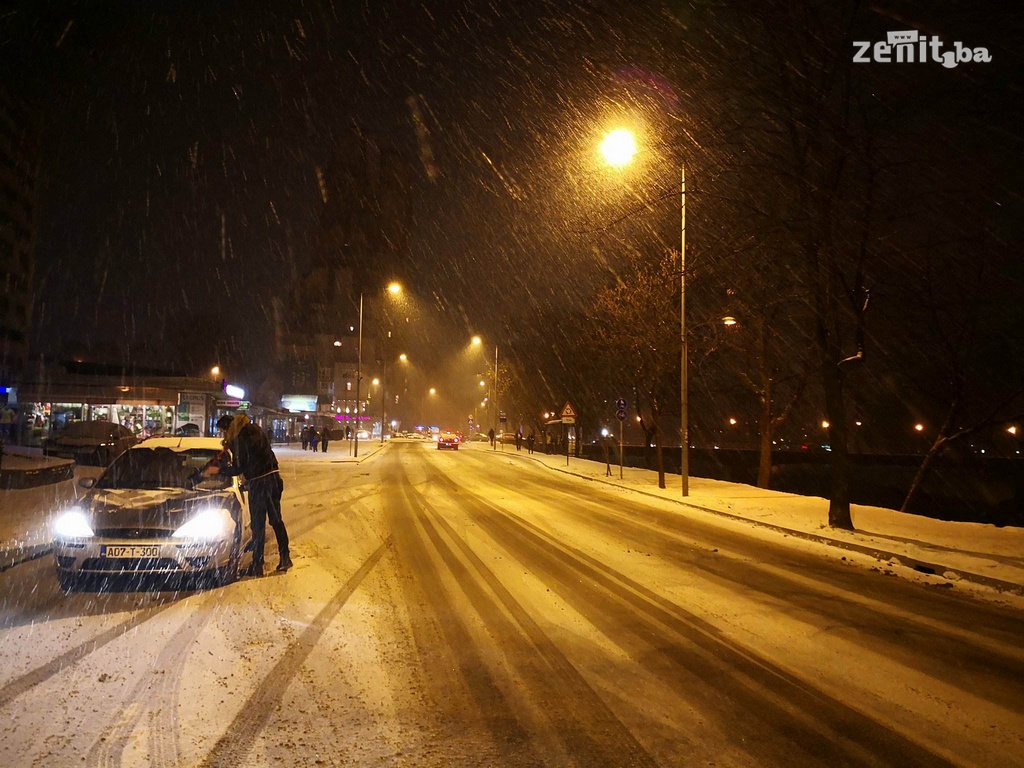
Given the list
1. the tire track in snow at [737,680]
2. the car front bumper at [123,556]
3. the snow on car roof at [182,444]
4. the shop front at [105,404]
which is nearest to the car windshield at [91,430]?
the shop front at [105,404]

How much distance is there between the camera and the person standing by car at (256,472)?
7.55 meters

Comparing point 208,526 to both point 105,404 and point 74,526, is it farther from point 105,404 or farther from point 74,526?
point 105,404

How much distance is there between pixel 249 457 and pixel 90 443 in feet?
73.0

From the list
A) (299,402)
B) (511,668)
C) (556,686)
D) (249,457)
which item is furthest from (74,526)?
(299,402)

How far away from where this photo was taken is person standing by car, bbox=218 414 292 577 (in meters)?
7.55

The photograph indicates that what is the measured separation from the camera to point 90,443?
25531 millimetres

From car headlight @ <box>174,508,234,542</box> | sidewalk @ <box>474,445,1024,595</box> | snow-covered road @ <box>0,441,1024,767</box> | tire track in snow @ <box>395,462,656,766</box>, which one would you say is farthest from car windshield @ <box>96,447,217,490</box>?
sidewalk @ <box>474,445,1024,595</box>

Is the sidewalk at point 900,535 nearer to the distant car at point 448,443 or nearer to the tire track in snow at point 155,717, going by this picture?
the tire track in snow at point 155,717

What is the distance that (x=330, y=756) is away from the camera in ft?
11.2

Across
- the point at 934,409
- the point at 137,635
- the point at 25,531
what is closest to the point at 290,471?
the point at 25,531

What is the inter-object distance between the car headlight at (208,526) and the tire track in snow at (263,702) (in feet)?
4.80

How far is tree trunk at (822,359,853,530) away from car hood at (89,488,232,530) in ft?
37.0

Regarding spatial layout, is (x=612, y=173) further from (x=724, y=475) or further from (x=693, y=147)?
(x=724, y=475)

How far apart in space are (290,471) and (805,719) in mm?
24626
